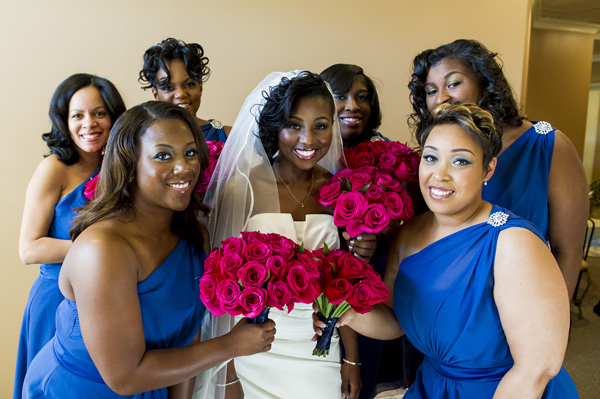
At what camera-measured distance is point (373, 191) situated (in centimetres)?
202

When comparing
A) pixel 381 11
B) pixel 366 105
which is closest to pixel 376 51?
pixel 381 11

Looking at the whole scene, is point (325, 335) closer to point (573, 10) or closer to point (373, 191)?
point (373, 191)

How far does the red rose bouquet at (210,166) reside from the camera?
7.13 ft

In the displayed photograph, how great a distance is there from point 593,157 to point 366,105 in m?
14.7

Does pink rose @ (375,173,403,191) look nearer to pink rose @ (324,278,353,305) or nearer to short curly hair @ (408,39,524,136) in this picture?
short curly hair @ (408,39,524,136)

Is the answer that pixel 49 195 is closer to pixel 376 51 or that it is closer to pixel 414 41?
pixel 376 51

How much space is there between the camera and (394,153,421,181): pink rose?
2.23m

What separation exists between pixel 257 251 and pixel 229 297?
0.19m

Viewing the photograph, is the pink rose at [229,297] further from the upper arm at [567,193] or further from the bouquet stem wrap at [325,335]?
the upper arm at [567,193]

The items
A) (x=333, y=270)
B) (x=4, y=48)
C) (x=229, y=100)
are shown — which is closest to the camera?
(x=333, y=270)

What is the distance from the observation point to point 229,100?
3.76 metres

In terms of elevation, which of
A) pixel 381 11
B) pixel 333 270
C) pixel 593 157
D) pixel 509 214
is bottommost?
pixel 593 157

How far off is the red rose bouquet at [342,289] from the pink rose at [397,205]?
0.34 meters

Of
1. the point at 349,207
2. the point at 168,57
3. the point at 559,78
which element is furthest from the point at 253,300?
the point at 559,78
